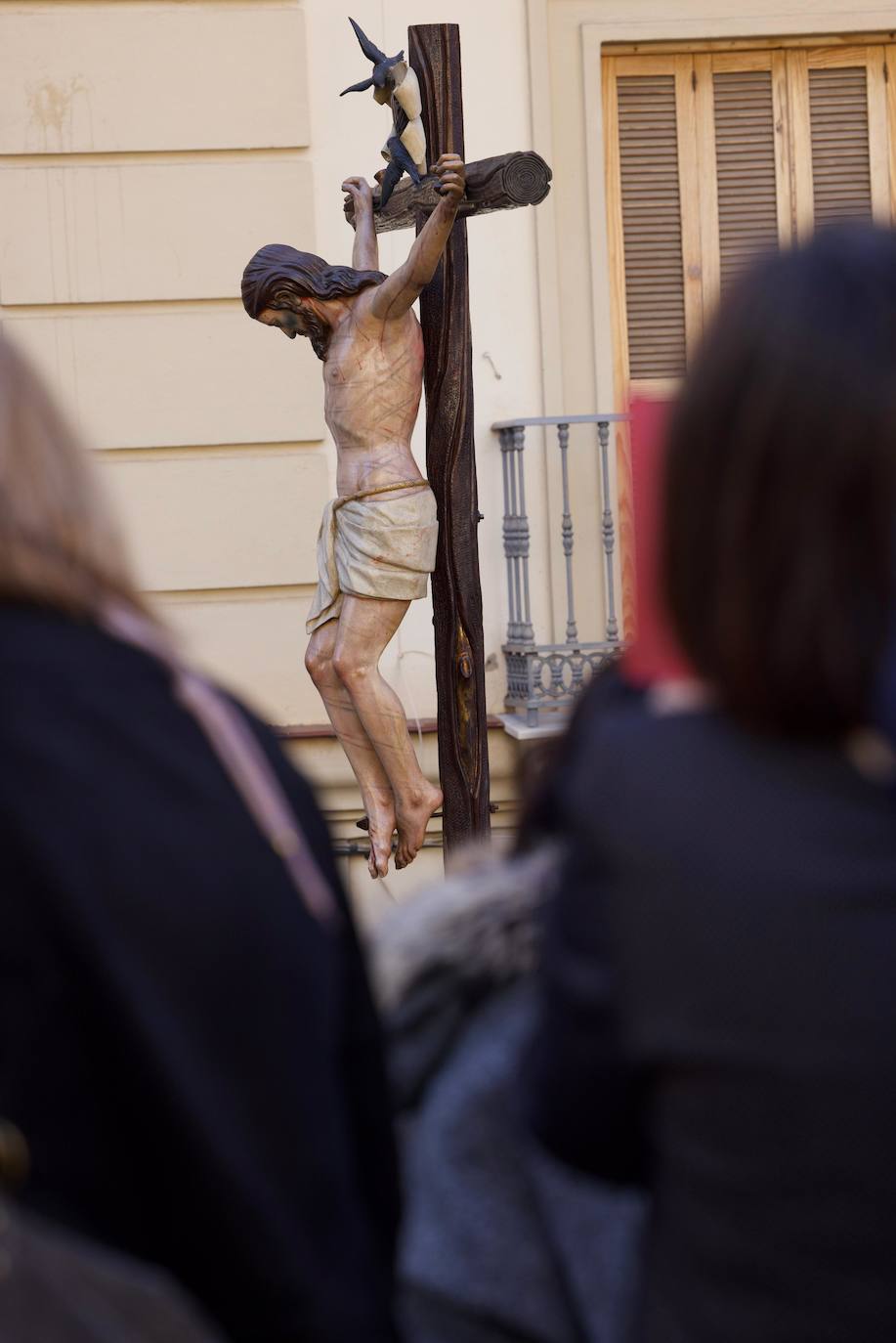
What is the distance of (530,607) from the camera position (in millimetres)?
6531

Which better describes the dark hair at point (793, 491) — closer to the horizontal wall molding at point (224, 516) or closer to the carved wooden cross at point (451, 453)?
the carved wooden cross at point (451, 453)

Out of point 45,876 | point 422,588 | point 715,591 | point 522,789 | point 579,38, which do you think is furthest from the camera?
point 579,38

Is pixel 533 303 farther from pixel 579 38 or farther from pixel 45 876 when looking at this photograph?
pixel 45 876

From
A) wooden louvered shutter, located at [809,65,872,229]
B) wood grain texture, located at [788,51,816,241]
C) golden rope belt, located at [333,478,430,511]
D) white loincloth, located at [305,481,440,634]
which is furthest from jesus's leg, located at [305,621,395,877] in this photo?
wooden louvered shutter, located at [809,65,872,229]

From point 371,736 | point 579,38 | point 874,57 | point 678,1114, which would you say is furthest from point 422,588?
point 678,1114

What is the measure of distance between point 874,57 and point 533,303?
67.7 inches

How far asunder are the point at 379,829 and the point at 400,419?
49.4 inches

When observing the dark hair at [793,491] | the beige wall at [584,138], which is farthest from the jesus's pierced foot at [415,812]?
the dark hair at [793,491]

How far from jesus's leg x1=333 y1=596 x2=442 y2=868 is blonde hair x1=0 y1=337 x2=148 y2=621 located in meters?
3.56

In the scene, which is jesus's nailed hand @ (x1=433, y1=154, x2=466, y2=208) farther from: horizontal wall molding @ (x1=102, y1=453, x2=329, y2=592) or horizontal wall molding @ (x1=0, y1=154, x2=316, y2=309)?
horizontal wall molding @ (x1=102, y1=453, x2=329, y2=592)

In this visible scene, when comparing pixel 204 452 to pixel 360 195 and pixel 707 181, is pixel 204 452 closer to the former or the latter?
pixel 360 195

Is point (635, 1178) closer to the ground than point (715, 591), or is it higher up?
closer to the ground

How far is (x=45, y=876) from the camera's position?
119 cm

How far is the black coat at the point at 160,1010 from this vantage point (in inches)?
47.0
